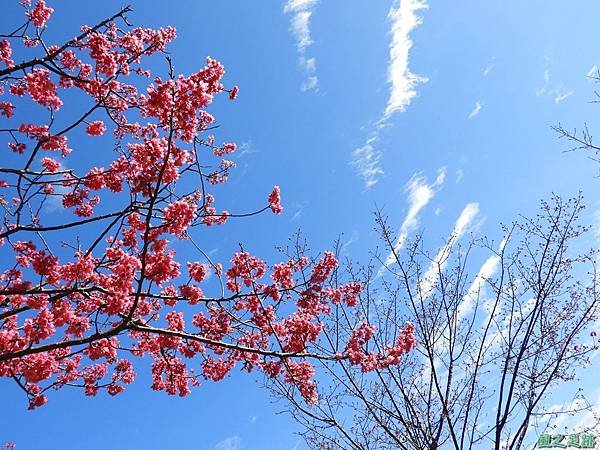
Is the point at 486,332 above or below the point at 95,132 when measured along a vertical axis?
below

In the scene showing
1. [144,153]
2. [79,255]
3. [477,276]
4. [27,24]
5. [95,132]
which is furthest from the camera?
[477,276]

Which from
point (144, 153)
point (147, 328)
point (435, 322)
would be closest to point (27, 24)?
point (144, 153)

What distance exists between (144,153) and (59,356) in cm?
394

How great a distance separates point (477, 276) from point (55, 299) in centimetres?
760

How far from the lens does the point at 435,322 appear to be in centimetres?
919

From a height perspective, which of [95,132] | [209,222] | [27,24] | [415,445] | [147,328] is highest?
[27,24]

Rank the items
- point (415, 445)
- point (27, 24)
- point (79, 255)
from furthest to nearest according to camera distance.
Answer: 1. point (415, 445)
2. point (27, 24)
3. point (79, 255)

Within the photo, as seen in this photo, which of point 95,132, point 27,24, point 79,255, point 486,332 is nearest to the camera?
point 79,255

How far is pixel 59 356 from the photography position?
7.03m

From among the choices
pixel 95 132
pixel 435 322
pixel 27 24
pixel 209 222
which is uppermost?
pixel 27 24

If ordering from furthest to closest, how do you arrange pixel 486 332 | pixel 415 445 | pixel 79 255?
pixel 486 332 → pixel 415 445 → pixel 79 255

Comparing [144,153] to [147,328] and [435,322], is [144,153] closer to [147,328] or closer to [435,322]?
[147,328]

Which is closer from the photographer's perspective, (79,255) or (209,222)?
(79,255)

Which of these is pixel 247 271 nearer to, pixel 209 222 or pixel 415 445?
pixel 209 222
